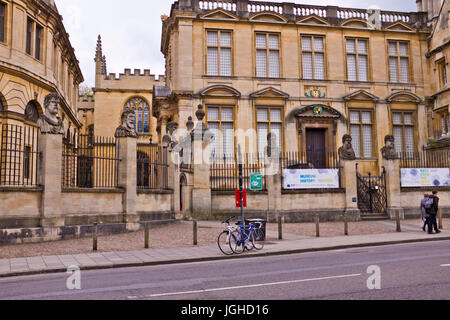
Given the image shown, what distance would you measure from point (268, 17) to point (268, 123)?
6.96m

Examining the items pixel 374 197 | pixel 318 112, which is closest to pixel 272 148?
pixel 374 197

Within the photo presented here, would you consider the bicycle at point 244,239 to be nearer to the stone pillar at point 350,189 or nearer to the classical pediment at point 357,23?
the stone pillar at point 350,189

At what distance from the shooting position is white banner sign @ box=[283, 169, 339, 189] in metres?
21.4

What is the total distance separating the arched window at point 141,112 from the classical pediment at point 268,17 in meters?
25.0

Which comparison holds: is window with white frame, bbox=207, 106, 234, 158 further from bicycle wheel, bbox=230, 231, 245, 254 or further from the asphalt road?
the asphalt road

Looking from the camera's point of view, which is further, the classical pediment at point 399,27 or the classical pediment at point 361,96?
the classical pediment at point 399,27

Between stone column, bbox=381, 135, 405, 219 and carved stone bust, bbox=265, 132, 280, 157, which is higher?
carved stone bust, bbox=265, 132, 280, 157

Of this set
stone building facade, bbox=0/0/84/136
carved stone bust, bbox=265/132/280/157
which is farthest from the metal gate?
stone building facade, bbox=0/0/84/136

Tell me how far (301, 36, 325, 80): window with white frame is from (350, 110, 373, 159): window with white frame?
3.50 m

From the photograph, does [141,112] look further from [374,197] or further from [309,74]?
[374,197]

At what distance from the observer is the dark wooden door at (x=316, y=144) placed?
2759 centimetres

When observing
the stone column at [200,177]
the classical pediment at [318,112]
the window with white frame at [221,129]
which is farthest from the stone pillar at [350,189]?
the window with white frame at [221,129]

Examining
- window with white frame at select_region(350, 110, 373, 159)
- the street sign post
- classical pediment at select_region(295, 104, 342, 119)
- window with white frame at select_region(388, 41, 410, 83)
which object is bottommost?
the street sign post

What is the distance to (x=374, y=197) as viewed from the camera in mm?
23953
